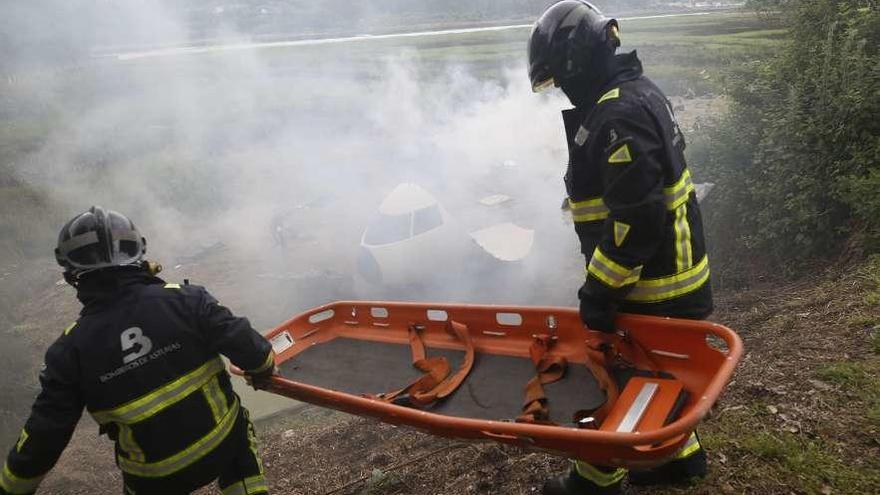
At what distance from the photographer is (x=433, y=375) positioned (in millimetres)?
3221

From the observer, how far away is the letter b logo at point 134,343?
2.40 meters

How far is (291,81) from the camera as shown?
23.3 meters

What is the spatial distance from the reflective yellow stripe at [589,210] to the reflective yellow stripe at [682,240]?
300 mm

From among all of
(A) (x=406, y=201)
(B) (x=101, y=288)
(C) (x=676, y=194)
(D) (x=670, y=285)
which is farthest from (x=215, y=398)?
(A) (x=406, y=201)

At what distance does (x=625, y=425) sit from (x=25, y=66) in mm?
21368

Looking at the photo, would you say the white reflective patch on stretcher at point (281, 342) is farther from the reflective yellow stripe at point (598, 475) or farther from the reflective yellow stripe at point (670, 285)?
the reflective yellow stripe at point (670, 285)

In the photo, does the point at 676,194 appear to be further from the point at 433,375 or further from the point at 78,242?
the point at 78,242

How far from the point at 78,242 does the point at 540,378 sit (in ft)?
7.11

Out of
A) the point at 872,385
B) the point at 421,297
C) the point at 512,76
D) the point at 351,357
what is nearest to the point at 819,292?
the point at 872,385

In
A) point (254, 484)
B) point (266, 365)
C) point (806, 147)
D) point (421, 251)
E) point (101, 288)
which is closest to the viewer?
point (101, 288)

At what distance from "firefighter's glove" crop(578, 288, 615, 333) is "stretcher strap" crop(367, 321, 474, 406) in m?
0.84

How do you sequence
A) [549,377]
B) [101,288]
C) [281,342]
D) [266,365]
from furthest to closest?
[281,342]
[549,377]
[266,365]
[101,288]

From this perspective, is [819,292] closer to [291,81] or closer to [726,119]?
[726,119]

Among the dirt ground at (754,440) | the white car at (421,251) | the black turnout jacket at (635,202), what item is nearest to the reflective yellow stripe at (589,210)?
the black turnout jacket at (635,202)
